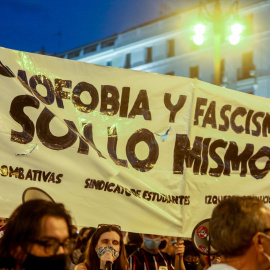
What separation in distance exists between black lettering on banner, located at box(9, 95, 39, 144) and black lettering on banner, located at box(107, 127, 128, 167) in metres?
0.63

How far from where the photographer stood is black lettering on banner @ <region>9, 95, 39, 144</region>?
142 inches

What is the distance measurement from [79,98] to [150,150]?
73cm

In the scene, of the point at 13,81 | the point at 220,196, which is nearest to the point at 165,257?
the point at 220,196

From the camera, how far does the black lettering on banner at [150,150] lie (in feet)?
13.0

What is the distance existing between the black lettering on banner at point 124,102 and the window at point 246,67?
A: 96.6 ft

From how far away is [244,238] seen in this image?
7.70 ft

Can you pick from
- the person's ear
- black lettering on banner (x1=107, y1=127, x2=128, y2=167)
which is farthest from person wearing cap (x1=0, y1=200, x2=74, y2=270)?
black lettering on banner (x1=107, y1=127, x2=128, y2=167)

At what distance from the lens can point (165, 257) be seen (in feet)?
17.4

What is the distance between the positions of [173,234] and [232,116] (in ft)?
4.14

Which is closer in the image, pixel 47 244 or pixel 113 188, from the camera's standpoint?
pixel 47 244

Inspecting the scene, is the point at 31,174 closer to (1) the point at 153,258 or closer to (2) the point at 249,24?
(1) the point at 153,258

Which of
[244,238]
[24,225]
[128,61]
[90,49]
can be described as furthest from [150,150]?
[90,49]

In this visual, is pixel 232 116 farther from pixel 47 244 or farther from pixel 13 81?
pixel 47 244

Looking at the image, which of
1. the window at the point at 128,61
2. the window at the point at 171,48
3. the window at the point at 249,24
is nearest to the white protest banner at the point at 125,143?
the window at the point at 249,24
